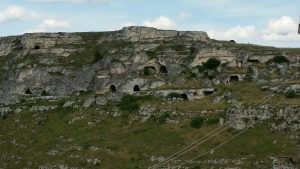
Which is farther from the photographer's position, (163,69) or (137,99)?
(163,69)

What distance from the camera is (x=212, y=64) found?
7675cm

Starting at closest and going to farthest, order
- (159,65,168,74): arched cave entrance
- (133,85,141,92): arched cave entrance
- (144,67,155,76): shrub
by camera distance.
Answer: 1. (133,85,141,92): arched cave entrance
2. (144,67,155,76): shrub
3. (159,65,168,74): arched cave entrance

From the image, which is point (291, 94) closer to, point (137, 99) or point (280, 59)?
point (280, 59)

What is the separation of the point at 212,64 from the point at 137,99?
10.9 meters

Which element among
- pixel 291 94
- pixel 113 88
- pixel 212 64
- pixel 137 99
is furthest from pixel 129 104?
pixel 291 94

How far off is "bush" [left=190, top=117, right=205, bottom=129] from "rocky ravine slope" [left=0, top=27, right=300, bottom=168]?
158 mm

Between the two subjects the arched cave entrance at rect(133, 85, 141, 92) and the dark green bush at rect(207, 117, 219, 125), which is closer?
the dark green bush at rect(207, 117, 219, 125)

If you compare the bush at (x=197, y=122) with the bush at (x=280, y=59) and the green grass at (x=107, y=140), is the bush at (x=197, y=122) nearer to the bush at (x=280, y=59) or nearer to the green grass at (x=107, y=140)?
the green grass at (x=107, y=140)

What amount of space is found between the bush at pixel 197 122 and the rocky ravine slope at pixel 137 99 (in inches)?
6.2

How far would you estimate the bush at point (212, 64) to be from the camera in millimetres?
76625

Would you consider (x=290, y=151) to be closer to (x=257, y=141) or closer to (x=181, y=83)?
(x=257, y=141)

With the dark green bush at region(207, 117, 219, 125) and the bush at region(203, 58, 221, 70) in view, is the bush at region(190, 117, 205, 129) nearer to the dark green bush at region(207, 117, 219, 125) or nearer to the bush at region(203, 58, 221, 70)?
the dark green bush at region(207, 117, 219, 125)

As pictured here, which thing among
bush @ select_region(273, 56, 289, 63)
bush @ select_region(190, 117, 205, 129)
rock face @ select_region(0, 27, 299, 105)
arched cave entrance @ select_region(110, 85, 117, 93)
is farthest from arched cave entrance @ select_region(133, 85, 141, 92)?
bush @ select_region(273, 56, 289, 63)

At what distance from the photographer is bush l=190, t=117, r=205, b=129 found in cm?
6469
